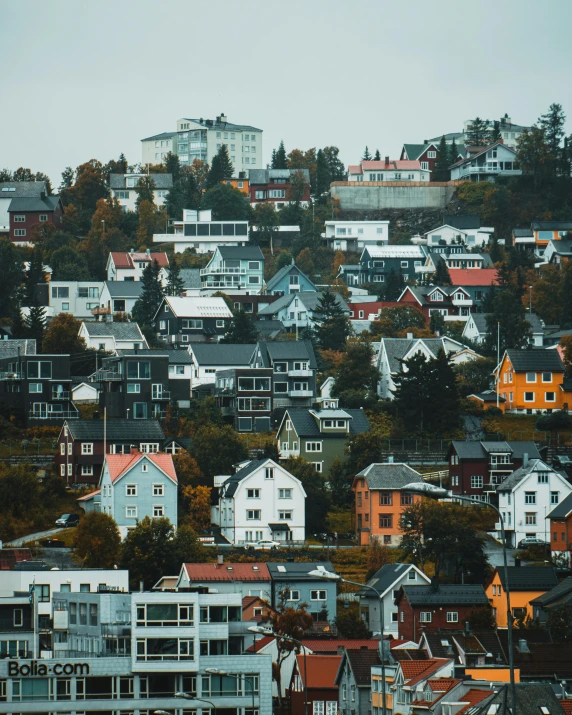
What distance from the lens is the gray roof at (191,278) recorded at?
6068 inches

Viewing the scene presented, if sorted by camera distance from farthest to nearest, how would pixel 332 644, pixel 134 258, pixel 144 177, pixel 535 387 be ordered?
pixel 144 177, pixel 134 258, pixel 535 387, pixel 332 644

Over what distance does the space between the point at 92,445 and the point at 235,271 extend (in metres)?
51.0

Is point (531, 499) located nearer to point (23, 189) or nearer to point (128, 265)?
point (128, 265)

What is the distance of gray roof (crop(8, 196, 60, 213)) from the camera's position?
548ft

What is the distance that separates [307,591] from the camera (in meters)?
88.3

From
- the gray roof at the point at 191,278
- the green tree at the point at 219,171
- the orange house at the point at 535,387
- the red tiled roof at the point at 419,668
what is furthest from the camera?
the green tree at the point at 219,171

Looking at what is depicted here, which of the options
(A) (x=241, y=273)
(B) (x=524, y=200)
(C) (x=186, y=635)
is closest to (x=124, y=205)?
(A) (x=241, y=273)

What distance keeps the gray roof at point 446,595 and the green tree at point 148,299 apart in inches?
2388

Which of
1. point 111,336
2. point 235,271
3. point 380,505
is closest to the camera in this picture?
point 380,505

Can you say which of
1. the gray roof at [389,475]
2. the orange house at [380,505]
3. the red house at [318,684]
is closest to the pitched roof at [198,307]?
the gray roof at [389,475]

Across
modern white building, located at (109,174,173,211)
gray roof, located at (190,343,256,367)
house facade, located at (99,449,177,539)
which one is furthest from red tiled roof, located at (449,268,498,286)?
house facade, located at (99,449,177,539)

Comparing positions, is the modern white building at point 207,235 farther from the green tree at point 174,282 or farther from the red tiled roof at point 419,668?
the red tiled roof at point 419,668

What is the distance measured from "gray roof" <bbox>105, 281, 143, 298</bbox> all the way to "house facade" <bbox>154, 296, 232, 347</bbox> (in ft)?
19.6

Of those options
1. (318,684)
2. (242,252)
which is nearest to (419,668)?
(318,684)
